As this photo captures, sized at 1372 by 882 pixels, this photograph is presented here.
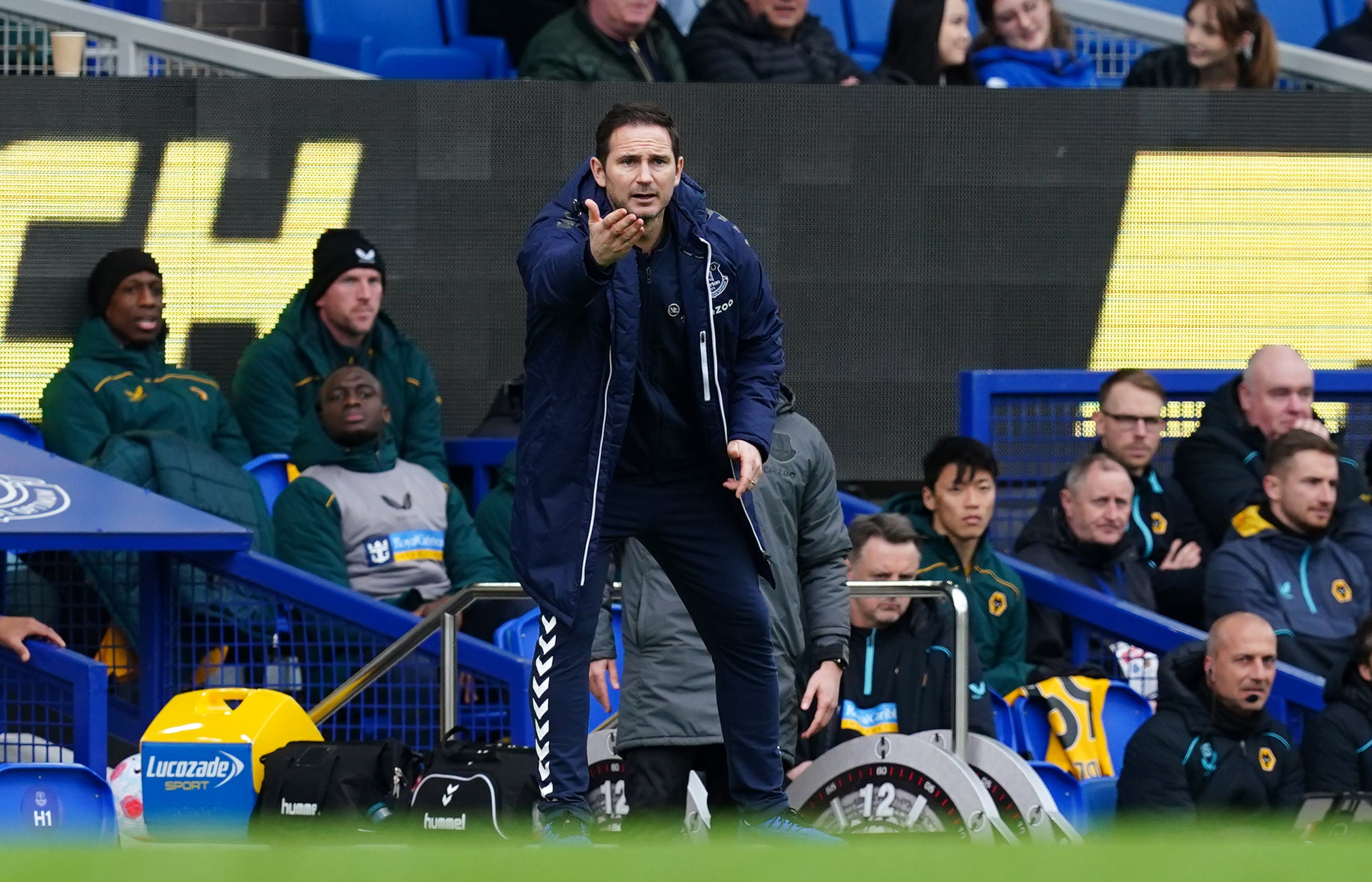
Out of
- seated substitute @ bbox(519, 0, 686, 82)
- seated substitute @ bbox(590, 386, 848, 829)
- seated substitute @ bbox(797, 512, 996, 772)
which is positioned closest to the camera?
seated substitute @ bbox(590, 386, 848, 829)

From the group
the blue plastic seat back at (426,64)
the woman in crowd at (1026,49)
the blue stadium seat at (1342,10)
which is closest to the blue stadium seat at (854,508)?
the woman in crowd at (1026,49)

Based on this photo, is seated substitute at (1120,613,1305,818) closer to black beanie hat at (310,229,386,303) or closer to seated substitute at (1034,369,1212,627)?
seated substitute at (1034,369,1212,627)

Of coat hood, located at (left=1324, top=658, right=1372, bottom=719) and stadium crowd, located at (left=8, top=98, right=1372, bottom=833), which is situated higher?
stadium crowd, located at (left=8, top=98, right=1372, bottom=833)

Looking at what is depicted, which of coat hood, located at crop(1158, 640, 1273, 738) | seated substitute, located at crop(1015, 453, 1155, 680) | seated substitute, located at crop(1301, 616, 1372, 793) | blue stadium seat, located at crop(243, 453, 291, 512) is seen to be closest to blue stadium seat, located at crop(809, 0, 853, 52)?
seated substitute, located at crop(1015, 453, 1155, 680)

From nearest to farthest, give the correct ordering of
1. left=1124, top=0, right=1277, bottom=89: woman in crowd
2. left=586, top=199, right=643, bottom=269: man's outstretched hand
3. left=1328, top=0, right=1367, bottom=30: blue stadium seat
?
left=586, top=199, right=643, bottom=269: man's outstretched hand, left=1124, top=0, right=1277, bottom=89: woman in crowd, left=1328, top=0, right=1367, bottom=30: blue stadium seat

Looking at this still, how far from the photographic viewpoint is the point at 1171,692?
288 inches

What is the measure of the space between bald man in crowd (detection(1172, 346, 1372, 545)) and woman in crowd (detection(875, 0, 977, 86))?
1885mm

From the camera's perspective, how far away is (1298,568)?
8211 millimetres

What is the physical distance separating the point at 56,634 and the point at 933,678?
2.55 m

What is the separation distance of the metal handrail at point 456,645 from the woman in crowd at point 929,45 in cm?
340

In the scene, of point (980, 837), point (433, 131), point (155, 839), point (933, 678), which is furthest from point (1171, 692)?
point (433, 131)

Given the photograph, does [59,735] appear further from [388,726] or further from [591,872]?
[591,872]

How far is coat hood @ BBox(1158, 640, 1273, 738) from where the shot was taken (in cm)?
723

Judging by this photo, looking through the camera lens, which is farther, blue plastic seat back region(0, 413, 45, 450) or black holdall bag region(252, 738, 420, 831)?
blue plastic seat back region(0, 413, 45, 450)
